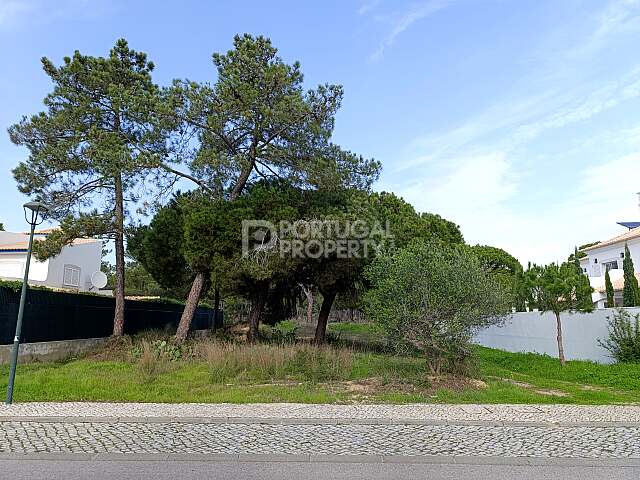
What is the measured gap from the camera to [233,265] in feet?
55.5

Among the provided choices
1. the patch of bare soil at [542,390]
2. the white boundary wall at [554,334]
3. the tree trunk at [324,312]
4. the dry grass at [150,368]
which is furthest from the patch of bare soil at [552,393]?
the tree trunk at [324,312]

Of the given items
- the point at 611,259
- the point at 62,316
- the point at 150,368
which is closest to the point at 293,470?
the point at 150,368

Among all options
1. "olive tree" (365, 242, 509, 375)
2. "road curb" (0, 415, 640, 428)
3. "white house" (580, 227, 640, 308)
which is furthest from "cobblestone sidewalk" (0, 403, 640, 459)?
"white house" (580, 227, 640, 308)

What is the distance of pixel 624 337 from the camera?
14.1 metres

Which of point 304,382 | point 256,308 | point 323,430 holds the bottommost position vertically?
point 323,430

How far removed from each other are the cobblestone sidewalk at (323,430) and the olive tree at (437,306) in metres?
2.51

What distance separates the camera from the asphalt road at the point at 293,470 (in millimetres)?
5184

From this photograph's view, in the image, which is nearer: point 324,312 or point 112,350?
point 112,350

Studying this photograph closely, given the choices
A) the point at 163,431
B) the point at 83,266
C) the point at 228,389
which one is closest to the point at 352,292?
the point at 228,389

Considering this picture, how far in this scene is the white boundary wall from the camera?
1509cm

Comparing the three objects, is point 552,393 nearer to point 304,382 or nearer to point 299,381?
point 304,382

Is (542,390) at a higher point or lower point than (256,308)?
lower

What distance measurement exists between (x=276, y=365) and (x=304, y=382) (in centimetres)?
125

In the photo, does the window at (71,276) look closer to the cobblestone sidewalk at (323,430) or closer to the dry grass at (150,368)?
the dry grass at (150,368)
